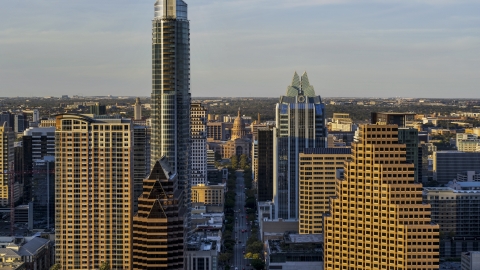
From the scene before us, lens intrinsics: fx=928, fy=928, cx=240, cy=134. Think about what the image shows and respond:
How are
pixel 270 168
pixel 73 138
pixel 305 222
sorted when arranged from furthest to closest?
1. pixel 270 168
2. pixel 305 222
3. pixel 73 138

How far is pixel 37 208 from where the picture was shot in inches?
4685

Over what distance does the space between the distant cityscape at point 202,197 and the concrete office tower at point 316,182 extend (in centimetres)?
13

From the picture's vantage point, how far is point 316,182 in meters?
101

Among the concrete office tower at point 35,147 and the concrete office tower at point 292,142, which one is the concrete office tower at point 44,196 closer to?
the concrete office tower at point 35,147

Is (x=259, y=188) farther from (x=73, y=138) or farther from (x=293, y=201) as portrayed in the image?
(x=73, y=138)

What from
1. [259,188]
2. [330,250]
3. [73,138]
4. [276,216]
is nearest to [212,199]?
[259,188]

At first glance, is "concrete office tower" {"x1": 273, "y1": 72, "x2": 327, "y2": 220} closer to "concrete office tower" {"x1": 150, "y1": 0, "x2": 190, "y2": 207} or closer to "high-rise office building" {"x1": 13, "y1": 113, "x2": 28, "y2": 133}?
"concrete office tower" {"x1": 150, "y1": 0, "x2": 190, "y2": 207}

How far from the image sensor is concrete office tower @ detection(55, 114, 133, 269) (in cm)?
8088

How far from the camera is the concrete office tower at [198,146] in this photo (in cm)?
14375

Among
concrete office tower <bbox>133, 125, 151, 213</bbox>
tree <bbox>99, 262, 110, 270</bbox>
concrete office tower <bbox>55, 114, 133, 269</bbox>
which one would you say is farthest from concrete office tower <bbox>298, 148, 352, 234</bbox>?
tree <bbox>99, 262, 110, 270</bbox>

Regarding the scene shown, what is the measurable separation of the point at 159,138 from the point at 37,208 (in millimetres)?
32376

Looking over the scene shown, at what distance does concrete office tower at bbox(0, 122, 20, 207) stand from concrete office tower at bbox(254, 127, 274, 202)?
117 feet

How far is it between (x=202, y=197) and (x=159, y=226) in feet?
226

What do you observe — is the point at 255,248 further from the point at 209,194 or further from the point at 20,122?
the point at 20,122
